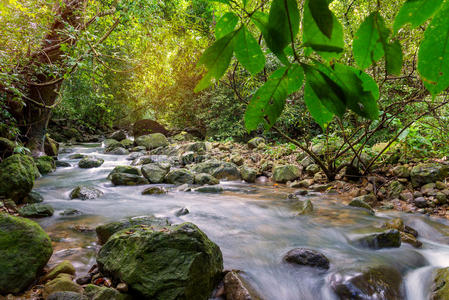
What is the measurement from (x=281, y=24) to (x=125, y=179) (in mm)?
6038

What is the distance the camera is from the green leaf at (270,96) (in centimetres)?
49

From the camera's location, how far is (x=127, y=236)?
211cm

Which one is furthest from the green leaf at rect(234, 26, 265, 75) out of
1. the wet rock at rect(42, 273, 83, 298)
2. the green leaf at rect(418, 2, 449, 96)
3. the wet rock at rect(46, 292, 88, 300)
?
the wet rock at rect(42, 273, 83, 298)

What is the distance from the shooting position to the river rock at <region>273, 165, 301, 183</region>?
5.95m

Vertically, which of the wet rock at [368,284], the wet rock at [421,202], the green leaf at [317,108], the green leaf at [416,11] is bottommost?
the wet rock at [368,284]

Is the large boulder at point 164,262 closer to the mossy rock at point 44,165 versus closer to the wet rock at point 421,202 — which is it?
the wet rock at point 421,202

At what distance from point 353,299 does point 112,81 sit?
15.8 m

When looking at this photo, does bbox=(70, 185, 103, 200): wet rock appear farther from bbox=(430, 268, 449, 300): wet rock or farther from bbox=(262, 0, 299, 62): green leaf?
bbox=(262, 0, 299, 62): green leaf

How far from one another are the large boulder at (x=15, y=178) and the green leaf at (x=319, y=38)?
480 centimetres

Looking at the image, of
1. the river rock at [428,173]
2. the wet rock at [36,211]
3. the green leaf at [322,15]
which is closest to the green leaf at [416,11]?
the green leaf at [322,15]

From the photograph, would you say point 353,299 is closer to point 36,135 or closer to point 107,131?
point 36,135

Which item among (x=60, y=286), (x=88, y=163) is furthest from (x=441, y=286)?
(x=88, y=163)

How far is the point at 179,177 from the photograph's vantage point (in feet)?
19.9

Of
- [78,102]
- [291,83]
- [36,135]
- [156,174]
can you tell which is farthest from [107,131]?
[291,83]
